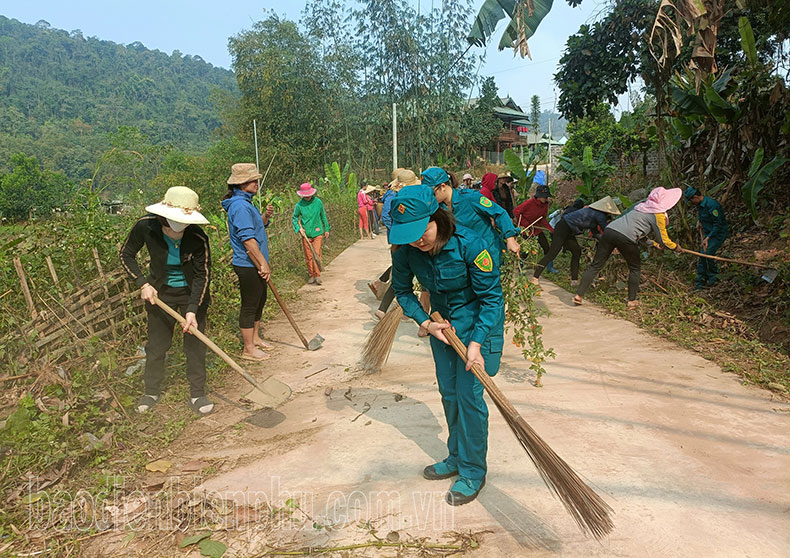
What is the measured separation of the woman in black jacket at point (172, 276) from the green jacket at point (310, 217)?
13.2ft

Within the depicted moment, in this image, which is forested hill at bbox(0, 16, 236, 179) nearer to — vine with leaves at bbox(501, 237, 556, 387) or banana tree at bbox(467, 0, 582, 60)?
banana tree at bbox(467, 0, 582, 60)

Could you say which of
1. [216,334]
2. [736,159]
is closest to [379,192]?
[736,159]

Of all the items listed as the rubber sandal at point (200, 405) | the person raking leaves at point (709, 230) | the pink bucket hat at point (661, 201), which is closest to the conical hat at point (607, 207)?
the pink bucket hat at point (661, 201)

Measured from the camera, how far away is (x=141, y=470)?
3.22 meters

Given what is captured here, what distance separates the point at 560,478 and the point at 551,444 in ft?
3.30

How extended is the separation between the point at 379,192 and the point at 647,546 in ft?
47.0

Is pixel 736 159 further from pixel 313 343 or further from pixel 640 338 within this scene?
pixel 313 343

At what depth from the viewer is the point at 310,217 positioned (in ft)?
25.7

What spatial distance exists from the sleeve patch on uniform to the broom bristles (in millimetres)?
1860

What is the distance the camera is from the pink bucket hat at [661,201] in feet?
19.4

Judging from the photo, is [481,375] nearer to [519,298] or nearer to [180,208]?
[519,298]

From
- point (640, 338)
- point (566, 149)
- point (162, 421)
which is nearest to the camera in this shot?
point (162, 421)

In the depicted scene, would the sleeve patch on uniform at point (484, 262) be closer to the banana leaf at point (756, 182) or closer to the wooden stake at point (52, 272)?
the wooden stake at point (52, 272)

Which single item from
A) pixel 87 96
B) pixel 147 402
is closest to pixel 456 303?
pixel 147 402
